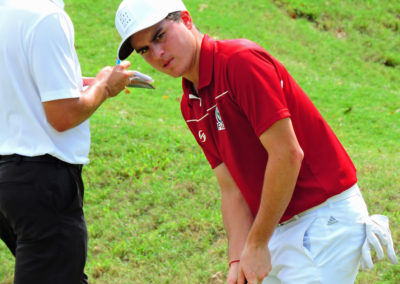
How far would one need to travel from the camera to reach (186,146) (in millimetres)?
6211

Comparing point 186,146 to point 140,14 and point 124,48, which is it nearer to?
point 124,48

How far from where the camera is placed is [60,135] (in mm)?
2723

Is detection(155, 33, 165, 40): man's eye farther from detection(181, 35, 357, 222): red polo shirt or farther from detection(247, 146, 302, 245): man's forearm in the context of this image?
detection(247, 146, 302, 245): man's forearm

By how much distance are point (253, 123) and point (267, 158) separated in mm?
226

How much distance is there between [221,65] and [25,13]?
3.15ft

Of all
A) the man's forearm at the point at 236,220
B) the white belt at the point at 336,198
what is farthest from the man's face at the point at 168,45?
the white belt at the point at 336,198

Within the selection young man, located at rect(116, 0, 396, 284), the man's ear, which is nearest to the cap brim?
young man, located at rect(116, 0, 396, 284)

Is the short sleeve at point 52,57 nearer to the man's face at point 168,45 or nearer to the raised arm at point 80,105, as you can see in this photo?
the raised arm at point 80,105

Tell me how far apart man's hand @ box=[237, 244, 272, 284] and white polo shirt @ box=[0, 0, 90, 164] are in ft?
3.26

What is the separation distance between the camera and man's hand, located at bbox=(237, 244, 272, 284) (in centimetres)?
220

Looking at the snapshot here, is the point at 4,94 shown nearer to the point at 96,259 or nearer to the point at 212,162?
the point at 212,162

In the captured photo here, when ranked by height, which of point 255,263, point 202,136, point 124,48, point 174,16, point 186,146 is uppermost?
point 174,16

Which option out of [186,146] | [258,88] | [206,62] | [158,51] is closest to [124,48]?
[158,51]

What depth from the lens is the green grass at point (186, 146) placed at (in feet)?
14.7
